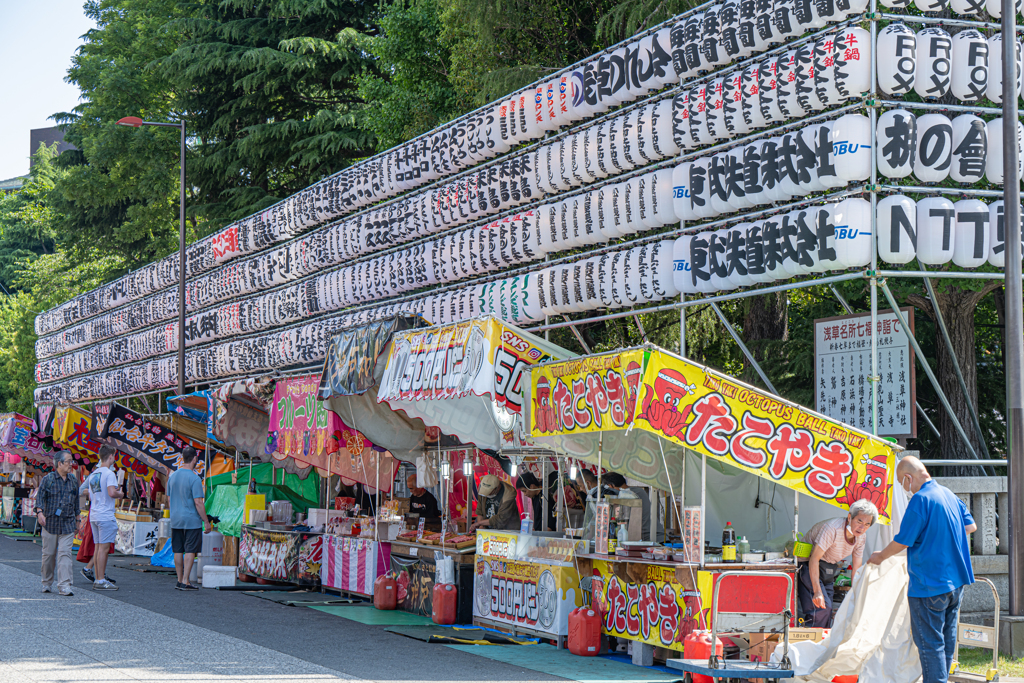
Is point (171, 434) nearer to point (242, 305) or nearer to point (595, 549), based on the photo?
point (242, 305)

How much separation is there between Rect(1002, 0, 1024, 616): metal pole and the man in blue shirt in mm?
2455

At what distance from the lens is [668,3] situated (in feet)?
65.2

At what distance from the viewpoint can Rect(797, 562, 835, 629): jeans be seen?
10.3m

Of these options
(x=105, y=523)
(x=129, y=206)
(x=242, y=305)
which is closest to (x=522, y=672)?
(x=105, y=523)

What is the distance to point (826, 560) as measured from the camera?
10.5m

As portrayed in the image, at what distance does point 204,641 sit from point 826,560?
6546mm

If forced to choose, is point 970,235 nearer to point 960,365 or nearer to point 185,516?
point 960,365

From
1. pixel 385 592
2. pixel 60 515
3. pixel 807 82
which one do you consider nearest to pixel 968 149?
pixel 807 82

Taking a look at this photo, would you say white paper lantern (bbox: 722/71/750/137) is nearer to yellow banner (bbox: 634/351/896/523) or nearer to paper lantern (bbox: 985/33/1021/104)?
paper lantern (bbox: 985/33/1021/104)

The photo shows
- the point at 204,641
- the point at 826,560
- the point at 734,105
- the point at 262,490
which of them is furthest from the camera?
the point at 262,490

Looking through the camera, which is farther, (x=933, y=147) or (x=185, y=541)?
(x=185, y=541)

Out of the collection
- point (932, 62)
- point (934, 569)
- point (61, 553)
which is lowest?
point (61, 553)

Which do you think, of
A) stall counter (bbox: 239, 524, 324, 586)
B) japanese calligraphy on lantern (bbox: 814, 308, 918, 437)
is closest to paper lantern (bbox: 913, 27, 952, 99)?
japanese calligraphy on lantern (bbox: 814, 308, 918, 437)

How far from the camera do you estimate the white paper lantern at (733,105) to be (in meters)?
13.6
